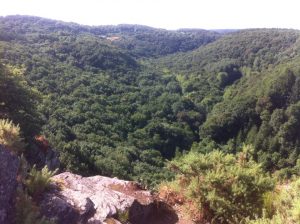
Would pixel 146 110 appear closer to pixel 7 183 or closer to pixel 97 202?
pixel 97 202

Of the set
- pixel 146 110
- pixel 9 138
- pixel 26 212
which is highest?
pixel 9 138

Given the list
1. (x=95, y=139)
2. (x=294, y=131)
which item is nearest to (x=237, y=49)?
(x=294, y=131)

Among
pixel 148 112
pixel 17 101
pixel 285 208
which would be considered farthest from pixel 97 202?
pixel 148 112

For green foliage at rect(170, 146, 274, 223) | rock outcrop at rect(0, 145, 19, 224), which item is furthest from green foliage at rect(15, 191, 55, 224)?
green foliage at rect(170, 146, 274, 223)

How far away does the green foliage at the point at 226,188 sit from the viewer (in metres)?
9.49

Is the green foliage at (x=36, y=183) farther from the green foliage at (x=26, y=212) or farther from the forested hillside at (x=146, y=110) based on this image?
the forested hillside at (x=146, y=110)

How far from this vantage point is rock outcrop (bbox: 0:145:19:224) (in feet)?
22.7

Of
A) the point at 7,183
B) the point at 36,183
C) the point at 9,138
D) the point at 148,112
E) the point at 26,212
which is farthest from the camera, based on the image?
the point at 148,112

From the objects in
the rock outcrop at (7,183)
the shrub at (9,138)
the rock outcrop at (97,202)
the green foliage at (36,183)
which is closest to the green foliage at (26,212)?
the rock outcrop at (7,183)

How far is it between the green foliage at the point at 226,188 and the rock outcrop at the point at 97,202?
1071 millimetres

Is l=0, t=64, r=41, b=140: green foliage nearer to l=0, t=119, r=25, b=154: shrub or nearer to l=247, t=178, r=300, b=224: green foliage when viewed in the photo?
l=0, t=119, r=25, b=154: shrub

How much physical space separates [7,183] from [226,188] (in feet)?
17.1

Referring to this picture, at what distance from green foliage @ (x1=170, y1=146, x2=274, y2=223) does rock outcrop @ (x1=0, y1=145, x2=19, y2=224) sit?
4.34 meters

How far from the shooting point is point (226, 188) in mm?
9938
